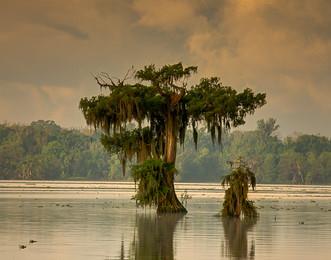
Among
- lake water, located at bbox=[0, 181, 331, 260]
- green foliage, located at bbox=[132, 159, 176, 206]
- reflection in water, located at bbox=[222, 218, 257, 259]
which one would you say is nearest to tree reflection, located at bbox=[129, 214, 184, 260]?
lake water, located at bbox=[0, 181, 331, 260]

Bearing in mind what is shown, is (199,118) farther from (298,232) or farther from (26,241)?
(26,241)

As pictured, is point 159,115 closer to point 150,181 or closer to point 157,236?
point 150,181

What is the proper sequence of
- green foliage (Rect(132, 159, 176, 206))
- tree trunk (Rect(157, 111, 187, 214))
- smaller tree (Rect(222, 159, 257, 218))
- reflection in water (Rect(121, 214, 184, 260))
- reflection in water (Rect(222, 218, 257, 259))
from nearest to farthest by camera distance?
reflection in water (Rect(121, 214, 184, 260)), reflection in water (Rect(222, 218, 257, 259)), smaller tree (Rect(222, 159, 257, 218)), green foliage (Rect(132, 159, 176, 206)), tree trunk (Rect(157, 111, 187, 214))

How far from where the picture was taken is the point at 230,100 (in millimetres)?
49281

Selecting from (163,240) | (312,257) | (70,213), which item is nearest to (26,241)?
(163,240)

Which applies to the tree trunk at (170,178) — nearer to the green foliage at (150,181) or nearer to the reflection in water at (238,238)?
the green foliage at (150,181)

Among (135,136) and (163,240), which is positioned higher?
(135,136)

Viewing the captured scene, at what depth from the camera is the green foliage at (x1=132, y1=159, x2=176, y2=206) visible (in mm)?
47594

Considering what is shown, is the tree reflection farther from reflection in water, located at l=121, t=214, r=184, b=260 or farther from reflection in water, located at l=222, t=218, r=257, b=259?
reflection in water, located at l=222, t=218, r=257, b=259

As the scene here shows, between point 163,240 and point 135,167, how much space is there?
1786 centimetres

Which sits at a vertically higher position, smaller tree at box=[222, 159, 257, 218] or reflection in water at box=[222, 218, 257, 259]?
smaller tree at box=[222, 159, 257, 218]

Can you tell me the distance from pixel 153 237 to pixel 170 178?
1670 cm

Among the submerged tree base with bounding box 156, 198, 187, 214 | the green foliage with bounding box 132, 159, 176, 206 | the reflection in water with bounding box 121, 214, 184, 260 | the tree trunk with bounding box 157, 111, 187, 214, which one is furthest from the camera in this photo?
the tree trunk with bounding box 157, 111, 187, 214

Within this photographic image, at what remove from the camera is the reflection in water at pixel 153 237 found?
2586 centimetres
